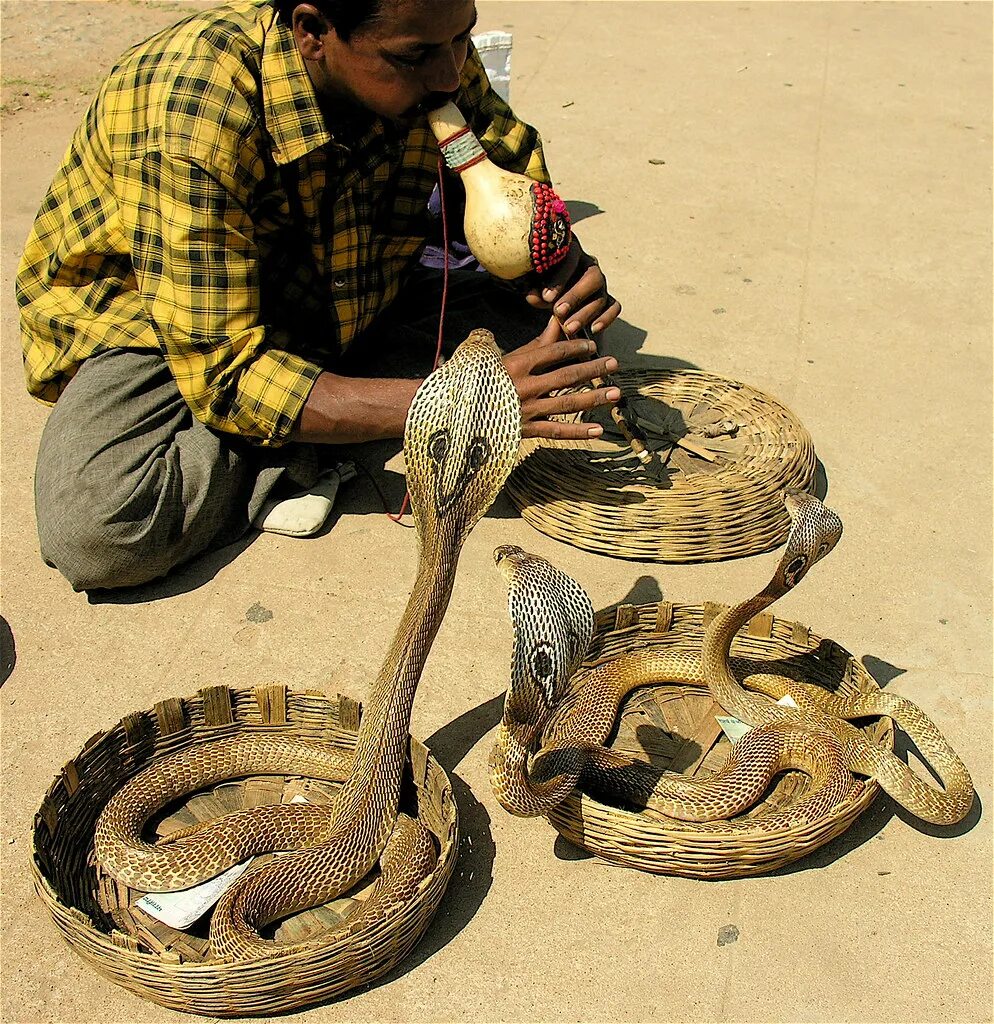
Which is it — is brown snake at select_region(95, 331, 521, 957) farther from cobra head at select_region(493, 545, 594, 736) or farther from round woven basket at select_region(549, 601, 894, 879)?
round woven basket at select_region(549, 601, 894, 879)

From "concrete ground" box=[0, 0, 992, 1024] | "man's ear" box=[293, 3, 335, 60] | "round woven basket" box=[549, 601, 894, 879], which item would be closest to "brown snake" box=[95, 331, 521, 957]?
"concrete ground" box=[0, 0, 992, 1024]

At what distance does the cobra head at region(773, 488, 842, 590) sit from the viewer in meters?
2.26

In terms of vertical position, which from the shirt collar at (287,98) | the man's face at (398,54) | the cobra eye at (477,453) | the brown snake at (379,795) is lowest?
the brown snake at (379,795)

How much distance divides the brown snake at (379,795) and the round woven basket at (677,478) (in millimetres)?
835

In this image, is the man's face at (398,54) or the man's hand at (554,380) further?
the man's hand at (554,380)

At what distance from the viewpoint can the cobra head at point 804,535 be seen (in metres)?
2.26

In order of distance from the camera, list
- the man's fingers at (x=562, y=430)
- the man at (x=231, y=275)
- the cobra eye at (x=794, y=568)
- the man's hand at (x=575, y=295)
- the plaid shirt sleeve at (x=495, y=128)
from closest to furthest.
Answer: the cobra eye at (x=794, y=568) → the man at (x=231, y=275) → the man's fingers at (x=562, y=430) → the man's hand at (x=575, y=295) → the plaid shirt sleeve at (x=495, y=128)

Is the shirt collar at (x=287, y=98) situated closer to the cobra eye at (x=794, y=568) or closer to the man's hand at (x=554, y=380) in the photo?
the man's hand at (x=554, y=380)

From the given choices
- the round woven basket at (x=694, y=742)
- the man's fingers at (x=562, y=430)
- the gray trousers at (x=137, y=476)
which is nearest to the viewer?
the round woven basket at (x=694, y=742)

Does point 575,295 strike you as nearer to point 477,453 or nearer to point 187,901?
point 477,453

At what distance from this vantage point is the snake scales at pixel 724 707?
1.98 m

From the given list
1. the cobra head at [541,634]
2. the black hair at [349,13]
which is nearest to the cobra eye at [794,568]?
the cobra head at [541,634]

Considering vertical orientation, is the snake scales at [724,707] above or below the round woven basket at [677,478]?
above

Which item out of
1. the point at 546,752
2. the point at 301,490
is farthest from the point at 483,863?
the point at 301,490
